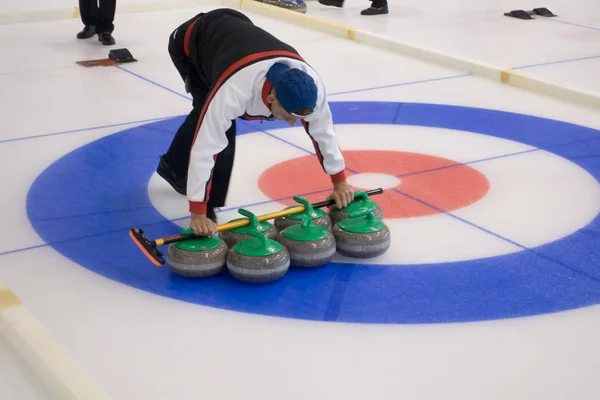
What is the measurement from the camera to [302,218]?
11.1ft

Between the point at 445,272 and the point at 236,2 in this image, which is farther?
the point at 236,2

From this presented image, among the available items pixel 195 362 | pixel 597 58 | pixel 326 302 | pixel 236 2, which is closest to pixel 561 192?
pixel 326 302

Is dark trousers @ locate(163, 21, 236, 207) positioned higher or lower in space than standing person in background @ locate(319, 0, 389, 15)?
higher

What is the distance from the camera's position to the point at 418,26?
8.06 metres

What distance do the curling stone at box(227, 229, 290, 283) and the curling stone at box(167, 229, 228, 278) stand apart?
0.14 ft

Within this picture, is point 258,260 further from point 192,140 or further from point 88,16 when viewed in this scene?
point 88,16

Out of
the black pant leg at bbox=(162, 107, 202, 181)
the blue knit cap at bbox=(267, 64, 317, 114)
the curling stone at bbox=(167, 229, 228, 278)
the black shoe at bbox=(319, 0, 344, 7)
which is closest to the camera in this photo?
the blue knit cap at bbox=(267, 64, 317, 114)

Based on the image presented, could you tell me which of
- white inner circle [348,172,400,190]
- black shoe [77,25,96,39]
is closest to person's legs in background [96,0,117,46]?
black shoe [77,25,96,39]

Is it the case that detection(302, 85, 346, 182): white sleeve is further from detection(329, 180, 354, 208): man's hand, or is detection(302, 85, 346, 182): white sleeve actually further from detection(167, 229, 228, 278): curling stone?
detection(167, 229, 228, 278): curling stone

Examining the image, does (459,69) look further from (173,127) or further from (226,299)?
(226,299)

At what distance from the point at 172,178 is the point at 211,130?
918 mm

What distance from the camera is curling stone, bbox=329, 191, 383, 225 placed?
346cm

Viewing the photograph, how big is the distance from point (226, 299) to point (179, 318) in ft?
0.65

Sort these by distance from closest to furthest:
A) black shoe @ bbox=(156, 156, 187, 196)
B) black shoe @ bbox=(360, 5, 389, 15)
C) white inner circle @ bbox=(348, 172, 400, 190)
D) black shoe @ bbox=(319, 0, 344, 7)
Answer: black shoe @ bbox=(156, 156, 187, 196) → white inner circle @ bbox=(348, 172, 400, 190) → black shoe @ bbox=(360, 5, 389, 15) → black shoe @ bbox=(319, 0, 344, 7)
